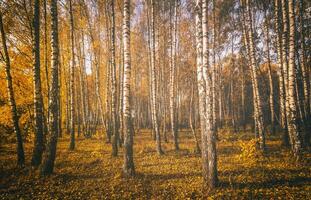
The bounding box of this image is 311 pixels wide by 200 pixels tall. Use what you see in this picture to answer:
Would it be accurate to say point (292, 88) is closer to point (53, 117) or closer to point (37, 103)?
point (53, 117)

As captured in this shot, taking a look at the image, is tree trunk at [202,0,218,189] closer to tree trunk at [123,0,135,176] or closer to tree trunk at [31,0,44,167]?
tree trunk at [123,0,135,176]

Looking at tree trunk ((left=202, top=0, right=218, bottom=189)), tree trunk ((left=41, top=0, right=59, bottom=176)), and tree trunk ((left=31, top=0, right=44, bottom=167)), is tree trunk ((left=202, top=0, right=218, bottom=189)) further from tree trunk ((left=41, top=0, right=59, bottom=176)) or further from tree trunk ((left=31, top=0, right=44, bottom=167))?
tree trunk ((left=31, top=0, right=44, bottom=167))

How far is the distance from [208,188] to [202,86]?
3152 mm

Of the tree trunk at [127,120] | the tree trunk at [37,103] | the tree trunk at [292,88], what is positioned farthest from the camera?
the tree trunk at [292,88]

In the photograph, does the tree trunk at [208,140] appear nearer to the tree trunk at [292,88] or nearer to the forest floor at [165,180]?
the forest floor at [165,180]

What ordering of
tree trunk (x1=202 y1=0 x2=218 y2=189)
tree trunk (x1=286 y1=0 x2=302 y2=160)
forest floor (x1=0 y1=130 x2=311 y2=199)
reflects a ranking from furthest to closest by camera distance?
tree trunk (x1=286 y1=0 x2=302 y2=160), tree trunk (x1=202 y1=0 x2=218 y2=189), forest floor (x1=0 y1=130 x2=311 y2=199)

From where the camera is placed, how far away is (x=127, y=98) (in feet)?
22.5

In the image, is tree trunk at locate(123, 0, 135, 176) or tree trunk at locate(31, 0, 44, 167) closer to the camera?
tree trunk at locate(123, 0, 135, 176)

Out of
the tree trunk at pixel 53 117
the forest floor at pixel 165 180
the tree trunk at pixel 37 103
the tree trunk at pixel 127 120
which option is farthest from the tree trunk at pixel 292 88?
the tree trunk at pixel 37 103

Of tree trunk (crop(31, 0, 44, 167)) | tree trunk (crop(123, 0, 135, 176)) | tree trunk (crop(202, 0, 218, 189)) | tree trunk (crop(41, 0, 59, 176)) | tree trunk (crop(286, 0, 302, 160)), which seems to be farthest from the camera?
tree trunk (crop(286, 0, 302, 160))

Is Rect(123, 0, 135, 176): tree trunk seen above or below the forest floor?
above

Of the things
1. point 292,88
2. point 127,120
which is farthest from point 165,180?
point 292,88

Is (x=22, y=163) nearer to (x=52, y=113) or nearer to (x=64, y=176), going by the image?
(x=64, y=176)

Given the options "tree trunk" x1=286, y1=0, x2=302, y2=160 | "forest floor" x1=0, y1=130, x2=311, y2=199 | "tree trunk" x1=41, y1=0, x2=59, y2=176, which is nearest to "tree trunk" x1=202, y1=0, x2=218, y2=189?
"forest floor" x1=0, y1=130, x2=311, y2=199
